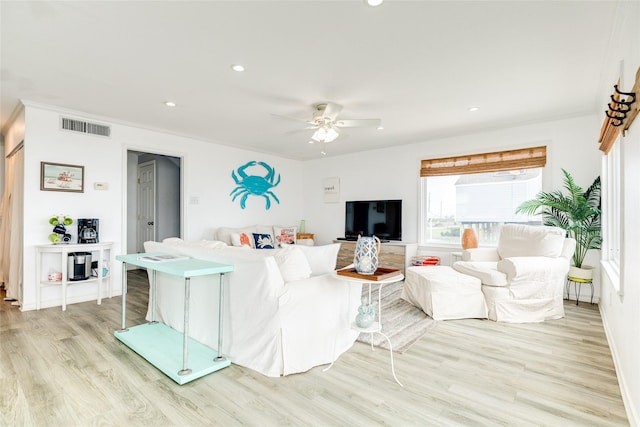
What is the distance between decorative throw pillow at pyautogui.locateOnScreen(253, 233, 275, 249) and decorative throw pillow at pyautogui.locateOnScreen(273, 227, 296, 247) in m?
0.40

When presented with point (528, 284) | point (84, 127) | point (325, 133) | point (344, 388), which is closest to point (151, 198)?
point (84, 127)

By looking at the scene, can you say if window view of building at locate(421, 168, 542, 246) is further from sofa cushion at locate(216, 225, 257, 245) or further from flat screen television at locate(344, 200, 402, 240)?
sofa cushion at locate(216, 225, 257, 245)

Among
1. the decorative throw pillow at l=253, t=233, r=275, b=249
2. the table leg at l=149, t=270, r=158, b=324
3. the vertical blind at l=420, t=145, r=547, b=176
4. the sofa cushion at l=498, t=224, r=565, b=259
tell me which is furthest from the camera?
the decorative throw pillow at l=253, t=233, r=275, b=249

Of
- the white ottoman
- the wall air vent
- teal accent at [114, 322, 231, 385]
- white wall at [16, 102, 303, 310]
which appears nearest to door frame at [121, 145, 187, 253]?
white wall at [16, 102, 303, 310]

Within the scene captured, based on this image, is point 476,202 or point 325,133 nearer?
point 325,133

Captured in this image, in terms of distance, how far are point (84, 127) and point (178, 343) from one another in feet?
11.1

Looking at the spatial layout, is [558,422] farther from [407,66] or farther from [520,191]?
[520,191]

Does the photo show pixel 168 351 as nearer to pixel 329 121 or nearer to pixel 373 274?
pixel 373 274

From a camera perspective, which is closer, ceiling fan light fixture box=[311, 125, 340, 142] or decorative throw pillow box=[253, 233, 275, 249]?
ceiling fan light fixture box=[311, 125, 340, 142]

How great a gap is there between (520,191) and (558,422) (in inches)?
148

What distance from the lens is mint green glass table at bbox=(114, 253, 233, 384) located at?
6.88 ft

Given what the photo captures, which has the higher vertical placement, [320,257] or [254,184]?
[254,184]

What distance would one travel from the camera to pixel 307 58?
2682mm

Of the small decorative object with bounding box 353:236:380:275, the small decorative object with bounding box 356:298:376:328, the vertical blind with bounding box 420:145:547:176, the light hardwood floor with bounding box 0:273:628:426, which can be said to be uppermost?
the vertical blind with bounding box 420:145:547:176
